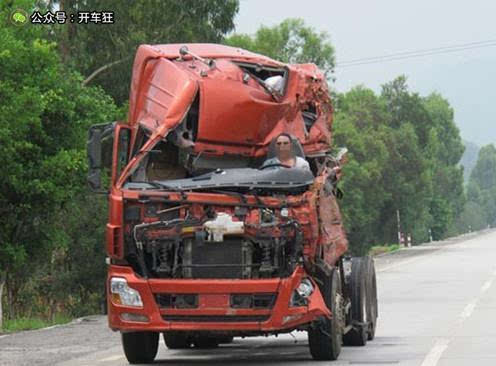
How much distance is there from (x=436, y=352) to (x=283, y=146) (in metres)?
2.90

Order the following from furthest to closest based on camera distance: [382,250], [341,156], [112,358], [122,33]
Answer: [382,250]
[122,33]
[341,156]
[112,358]

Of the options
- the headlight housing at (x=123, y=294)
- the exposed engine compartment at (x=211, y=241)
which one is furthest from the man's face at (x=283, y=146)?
the headlight housing at (x=123, y=294)

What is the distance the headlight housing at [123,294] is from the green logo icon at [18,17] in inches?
404

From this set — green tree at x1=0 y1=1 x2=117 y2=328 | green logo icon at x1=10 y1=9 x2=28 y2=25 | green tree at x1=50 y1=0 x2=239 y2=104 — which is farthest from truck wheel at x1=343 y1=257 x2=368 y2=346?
green tree at x1=50 y1=0 x2=239 y2=104

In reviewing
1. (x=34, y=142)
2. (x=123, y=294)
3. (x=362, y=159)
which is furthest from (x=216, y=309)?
(x=362, y=159)

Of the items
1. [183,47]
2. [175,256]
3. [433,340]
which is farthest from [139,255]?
[433,340]

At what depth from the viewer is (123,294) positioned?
41.0 ft

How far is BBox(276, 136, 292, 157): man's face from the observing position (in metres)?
13.0

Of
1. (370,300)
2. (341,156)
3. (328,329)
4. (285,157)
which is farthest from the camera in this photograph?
(370,300)

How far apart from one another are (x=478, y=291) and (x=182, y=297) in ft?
54.4

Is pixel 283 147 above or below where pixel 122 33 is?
below

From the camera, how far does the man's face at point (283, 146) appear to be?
13.0 meters

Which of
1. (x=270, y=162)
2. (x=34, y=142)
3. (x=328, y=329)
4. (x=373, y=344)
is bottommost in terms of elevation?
(x=373, y=344)

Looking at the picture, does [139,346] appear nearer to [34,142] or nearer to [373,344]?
[373,344]
